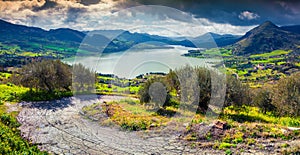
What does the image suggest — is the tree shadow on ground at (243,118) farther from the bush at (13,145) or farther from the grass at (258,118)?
the bush at (13,145)

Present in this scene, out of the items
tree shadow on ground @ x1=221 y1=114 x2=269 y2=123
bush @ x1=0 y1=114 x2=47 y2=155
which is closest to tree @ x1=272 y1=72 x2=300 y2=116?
tree shadow on ground @ x1=221 y1=114 x2=269 y2=123

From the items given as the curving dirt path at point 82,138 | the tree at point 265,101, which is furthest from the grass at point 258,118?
the curving dirt path at point 82,138

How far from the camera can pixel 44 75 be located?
2558cm

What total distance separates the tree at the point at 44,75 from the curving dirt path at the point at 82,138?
7363 millimetres

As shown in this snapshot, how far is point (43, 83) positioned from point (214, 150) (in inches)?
795

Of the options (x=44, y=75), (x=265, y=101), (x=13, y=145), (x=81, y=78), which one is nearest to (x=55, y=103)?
(x=44, y=75)

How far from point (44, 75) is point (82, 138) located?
14314 mm

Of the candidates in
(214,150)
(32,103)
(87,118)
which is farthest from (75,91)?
(214,150)

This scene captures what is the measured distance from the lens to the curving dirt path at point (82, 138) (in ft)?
39.2

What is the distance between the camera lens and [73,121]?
1714 cm

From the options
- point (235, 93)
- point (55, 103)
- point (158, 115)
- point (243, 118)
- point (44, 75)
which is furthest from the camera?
point (44, 75)

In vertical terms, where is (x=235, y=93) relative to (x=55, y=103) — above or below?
above

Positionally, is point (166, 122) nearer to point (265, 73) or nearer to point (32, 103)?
point (32, 103)

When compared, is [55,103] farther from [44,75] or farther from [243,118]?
[243,118]
